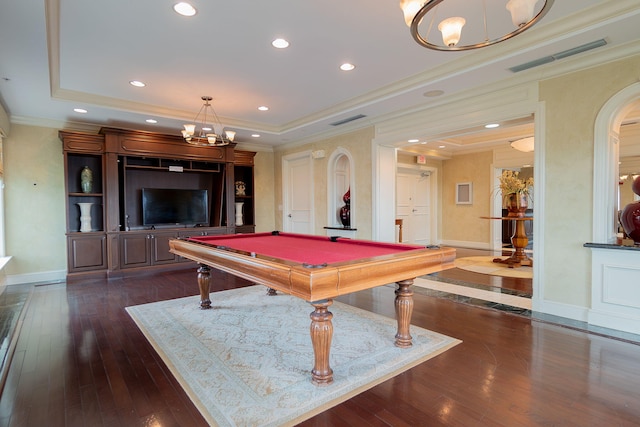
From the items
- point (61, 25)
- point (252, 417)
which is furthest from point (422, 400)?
point (61, 25)

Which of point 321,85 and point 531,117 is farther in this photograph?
point 321,85

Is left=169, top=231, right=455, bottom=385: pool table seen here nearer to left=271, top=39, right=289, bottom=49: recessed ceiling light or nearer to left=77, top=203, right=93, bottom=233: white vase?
left=271, top=39, right=289, bottom=49: recessed ceiling light

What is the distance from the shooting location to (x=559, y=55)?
3.09 metres

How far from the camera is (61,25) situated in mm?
2691

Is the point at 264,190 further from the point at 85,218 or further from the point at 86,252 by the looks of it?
the point at 86,252

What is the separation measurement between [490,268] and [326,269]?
16.2ft

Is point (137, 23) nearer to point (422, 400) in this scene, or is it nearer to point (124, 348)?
point (124, 348)

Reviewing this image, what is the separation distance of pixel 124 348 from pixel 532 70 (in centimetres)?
471

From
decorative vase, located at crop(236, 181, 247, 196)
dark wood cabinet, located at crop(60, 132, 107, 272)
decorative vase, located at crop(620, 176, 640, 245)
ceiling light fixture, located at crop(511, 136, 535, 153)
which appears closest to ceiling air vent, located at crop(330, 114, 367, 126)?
decorative vase, located at crop(236, 181, 247, 196)

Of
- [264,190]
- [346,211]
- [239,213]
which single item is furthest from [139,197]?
[346,211]

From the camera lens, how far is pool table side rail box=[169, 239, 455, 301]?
1.83 meters

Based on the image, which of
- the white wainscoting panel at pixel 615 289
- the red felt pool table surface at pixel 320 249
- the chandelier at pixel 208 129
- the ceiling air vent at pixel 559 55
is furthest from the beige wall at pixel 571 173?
the chandelier at pixel 208 129

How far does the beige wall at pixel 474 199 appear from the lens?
8.23 metres

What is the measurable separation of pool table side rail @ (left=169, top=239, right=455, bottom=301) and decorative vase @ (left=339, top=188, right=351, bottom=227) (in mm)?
3555
